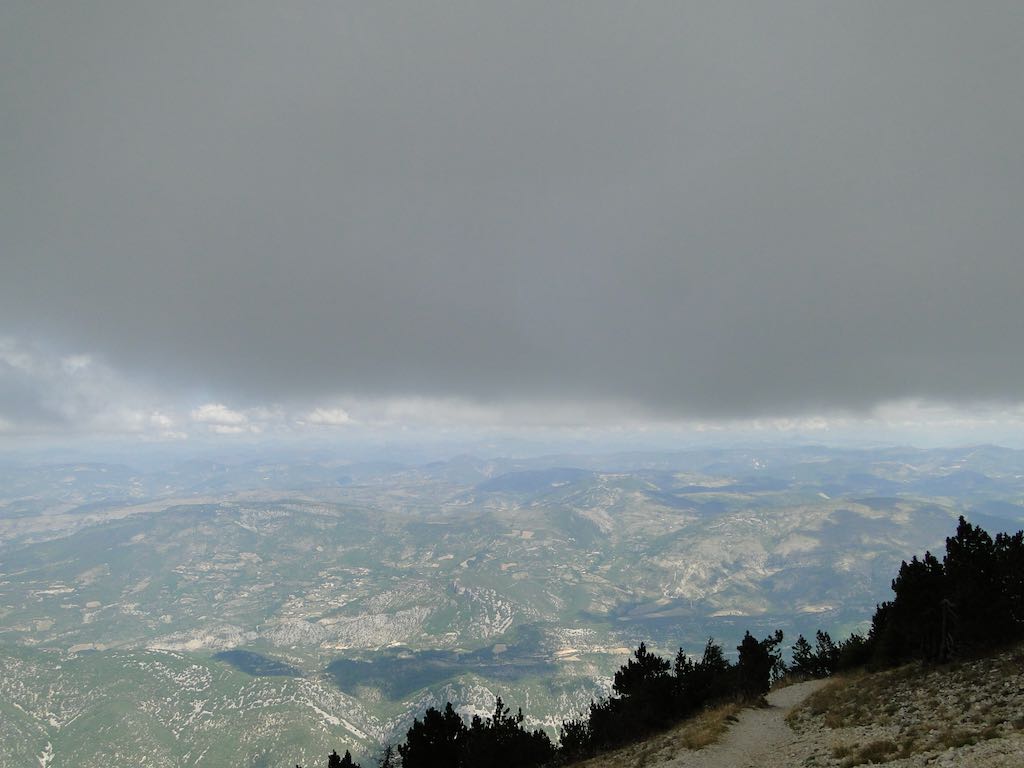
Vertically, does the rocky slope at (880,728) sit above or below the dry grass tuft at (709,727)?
above

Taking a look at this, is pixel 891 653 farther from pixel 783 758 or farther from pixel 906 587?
pixel 783 758

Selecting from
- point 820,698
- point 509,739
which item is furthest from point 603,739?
point 820,698

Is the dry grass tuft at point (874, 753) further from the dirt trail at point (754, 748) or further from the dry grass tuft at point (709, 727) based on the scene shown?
the dry grass tuft at point (709, 727)

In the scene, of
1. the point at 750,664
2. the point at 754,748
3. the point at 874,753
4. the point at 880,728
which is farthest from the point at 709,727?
the point at 750,664

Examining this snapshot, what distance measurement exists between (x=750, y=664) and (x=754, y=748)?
2868cm

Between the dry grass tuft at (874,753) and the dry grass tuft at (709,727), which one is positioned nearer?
the dry grass tuft at (874,753)

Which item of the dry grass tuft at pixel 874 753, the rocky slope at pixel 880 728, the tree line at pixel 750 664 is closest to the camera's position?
the rocky slope at pixel 880 728

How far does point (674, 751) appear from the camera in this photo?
29672mm

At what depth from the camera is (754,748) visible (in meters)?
27.9

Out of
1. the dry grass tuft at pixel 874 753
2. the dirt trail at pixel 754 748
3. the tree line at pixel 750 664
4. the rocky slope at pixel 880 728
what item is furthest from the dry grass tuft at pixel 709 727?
the dry grass tuft at pixel 874 753

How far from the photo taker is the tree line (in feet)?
113

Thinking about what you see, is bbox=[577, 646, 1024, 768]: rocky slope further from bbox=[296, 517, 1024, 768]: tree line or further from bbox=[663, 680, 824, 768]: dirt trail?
bbox=[296, 517, 1024, 768]: tree line

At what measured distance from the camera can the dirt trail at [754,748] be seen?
82.2ft

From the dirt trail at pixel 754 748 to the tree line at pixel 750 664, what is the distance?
779 centimetres
